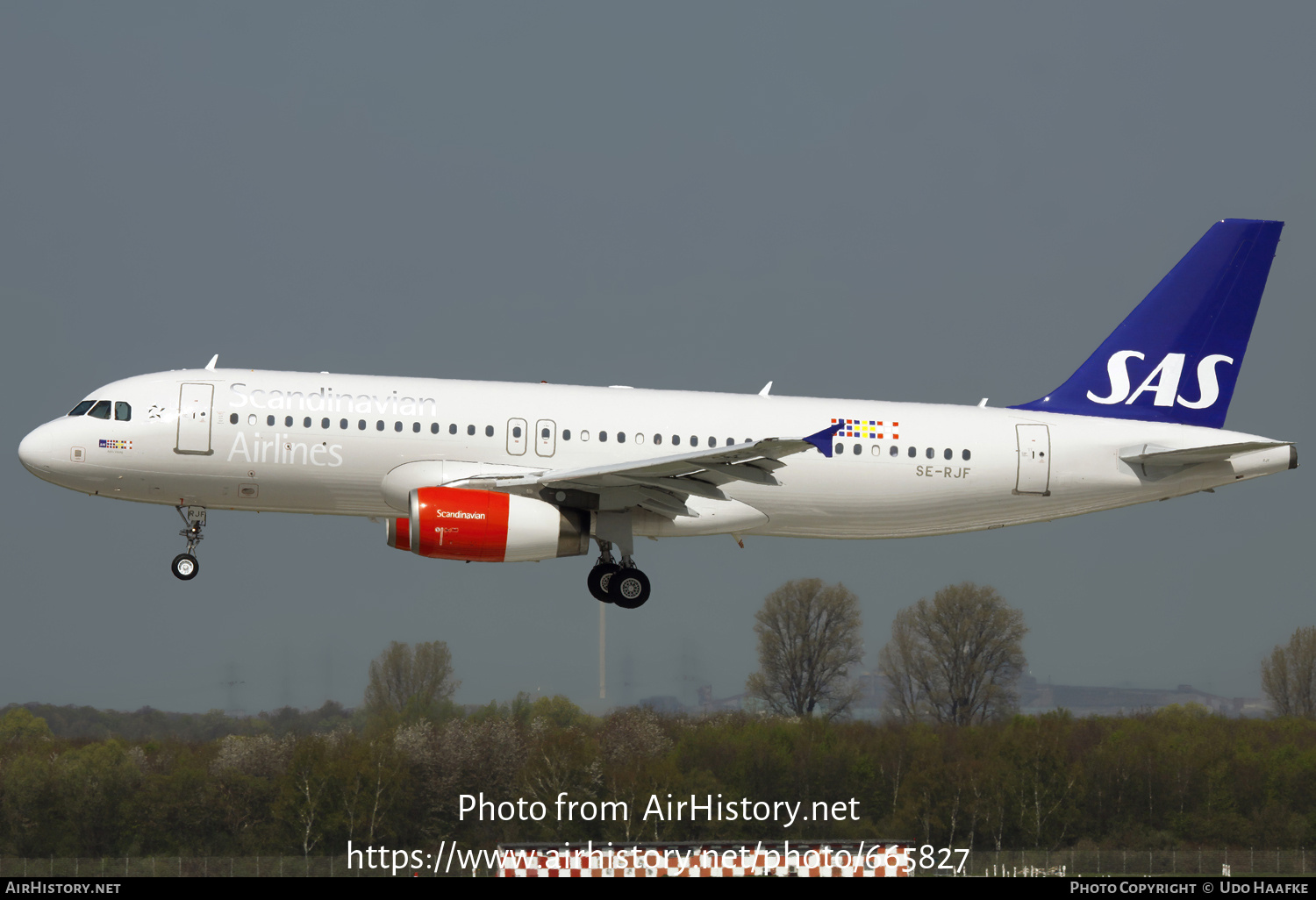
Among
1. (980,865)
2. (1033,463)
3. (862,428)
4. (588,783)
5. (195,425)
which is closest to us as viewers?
(195,425)

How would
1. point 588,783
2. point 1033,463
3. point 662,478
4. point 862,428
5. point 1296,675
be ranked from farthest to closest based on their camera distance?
1. point 1296,675
2. point 588,783
3. point 1033,463
4. point 862,428
5. point 662,478

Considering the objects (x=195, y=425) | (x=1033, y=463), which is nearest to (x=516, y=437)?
(x=195, y=425)

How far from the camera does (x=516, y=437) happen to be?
91.5 feet

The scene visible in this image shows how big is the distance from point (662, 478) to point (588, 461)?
6.27ft

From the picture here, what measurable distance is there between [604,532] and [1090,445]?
10810mm

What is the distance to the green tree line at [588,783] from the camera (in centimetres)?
6975

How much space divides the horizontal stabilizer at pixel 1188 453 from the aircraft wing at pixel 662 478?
7.53 metres

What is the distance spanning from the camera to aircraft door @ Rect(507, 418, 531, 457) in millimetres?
27828

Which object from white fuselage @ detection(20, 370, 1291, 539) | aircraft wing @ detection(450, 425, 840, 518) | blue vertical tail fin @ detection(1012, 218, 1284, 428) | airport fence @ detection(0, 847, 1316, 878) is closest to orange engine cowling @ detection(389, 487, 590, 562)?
aircraft wing @ detection(450, 425, 840, 518)

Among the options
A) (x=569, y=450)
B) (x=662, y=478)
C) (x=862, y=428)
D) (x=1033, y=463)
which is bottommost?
(x=662, y=478)

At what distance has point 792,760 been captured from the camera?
241 ft

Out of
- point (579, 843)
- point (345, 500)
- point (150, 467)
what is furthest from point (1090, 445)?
point (579, 843)

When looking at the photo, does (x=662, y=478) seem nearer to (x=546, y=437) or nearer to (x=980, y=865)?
(x=546, y=437)
